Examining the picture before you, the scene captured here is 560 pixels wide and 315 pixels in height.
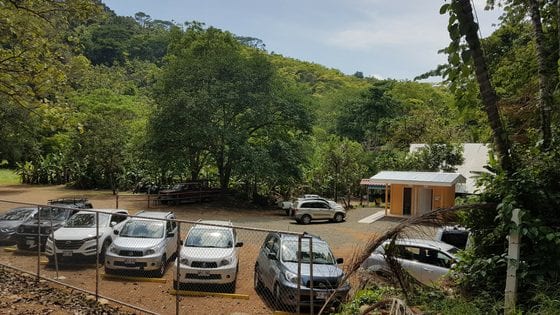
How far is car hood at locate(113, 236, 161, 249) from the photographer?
10.7 metres

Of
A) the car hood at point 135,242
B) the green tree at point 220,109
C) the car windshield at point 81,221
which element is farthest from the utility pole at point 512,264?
the green tree at point 220,109

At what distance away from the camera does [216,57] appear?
3244cm

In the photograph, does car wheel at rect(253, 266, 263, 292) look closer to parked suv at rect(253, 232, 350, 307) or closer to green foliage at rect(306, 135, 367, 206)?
parked suv at rect(253, 232, 350, 307)

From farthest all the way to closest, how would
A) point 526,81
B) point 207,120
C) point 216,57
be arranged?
1. point 216,57
2. point 207,120
3. point 526,81

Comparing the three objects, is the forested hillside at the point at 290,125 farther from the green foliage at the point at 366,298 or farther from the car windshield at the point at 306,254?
the car windshield at the point at 306,254

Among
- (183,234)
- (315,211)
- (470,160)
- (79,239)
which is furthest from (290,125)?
(79,239)

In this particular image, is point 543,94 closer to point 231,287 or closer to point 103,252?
point 231,287

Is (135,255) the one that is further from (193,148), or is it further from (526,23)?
(193,148)

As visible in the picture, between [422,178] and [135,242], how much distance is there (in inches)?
867

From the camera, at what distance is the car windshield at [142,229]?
1166 cm

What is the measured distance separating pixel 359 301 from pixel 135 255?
6373 mm

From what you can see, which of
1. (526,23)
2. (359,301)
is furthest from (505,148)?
(526,23)

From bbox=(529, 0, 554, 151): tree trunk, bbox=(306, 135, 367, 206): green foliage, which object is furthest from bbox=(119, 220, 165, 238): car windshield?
bbox=(306, 135, 367, 206): green foliage

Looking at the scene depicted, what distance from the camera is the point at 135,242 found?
11000 millimetres
